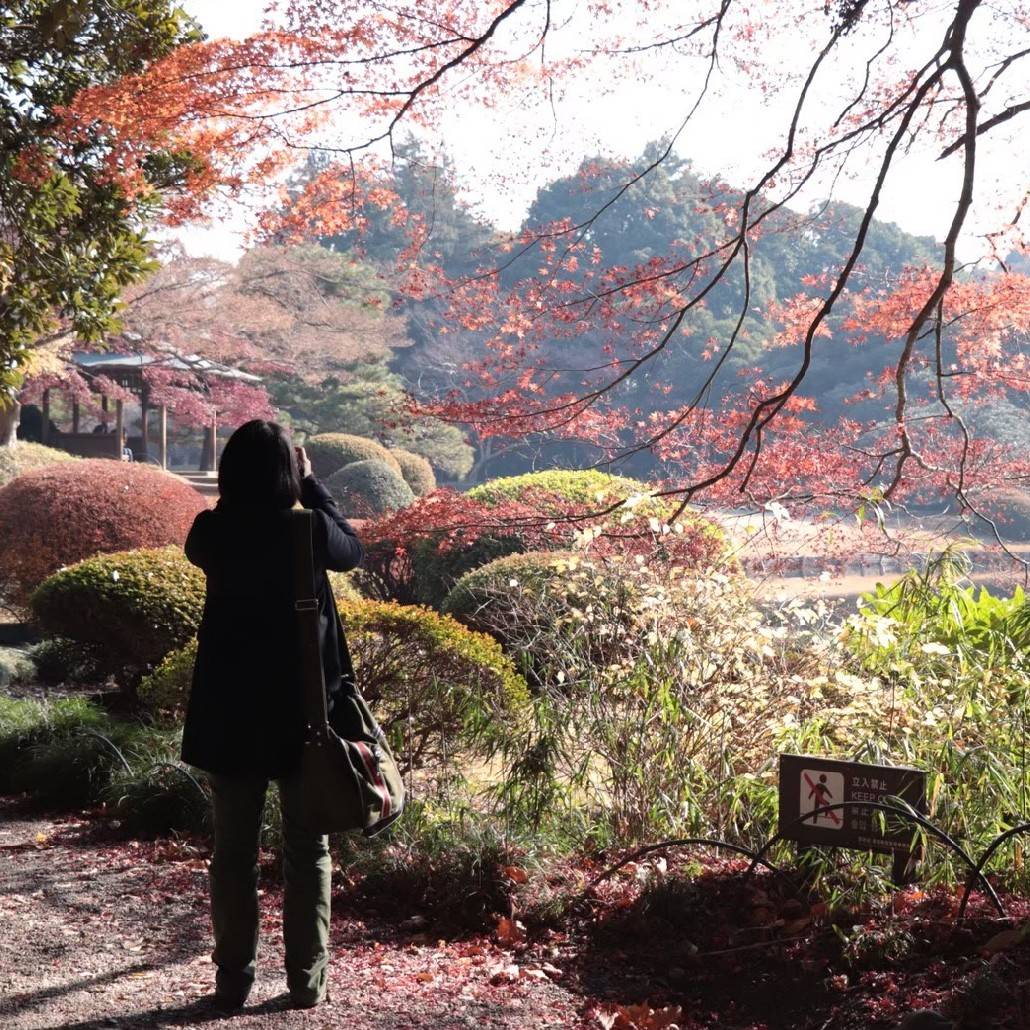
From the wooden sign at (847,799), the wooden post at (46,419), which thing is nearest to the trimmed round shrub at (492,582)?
the wooden sign at (847,799)

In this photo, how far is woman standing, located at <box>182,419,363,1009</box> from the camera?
2.85m

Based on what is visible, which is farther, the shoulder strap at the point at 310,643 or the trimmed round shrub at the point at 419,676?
the trimmed round shrub at the point at 419,676

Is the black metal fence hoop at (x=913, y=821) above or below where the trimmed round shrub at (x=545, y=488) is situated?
below

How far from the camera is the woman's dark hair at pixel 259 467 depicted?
9.40 ft

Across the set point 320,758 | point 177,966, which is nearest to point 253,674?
point 320,758

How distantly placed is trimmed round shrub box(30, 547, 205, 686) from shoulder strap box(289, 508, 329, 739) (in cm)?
466

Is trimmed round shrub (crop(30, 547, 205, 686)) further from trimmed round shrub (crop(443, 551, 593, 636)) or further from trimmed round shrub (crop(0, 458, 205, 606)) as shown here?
trimmed round shrub (crop(0, 458, 205, 606))

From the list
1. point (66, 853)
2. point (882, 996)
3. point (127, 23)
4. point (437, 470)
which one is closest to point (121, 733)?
point (66, 853)

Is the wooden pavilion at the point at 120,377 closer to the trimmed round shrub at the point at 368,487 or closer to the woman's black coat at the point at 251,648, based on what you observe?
the trimmed round shrub at the point at 368,487

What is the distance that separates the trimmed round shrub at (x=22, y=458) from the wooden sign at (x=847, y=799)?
16352 mm

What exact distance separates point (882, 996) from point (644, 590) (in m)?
2.59

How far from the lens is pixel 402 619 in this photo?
571cm

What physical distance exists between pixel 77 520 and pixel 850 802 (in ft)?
28.2

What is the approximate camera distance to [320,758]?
2840mm
